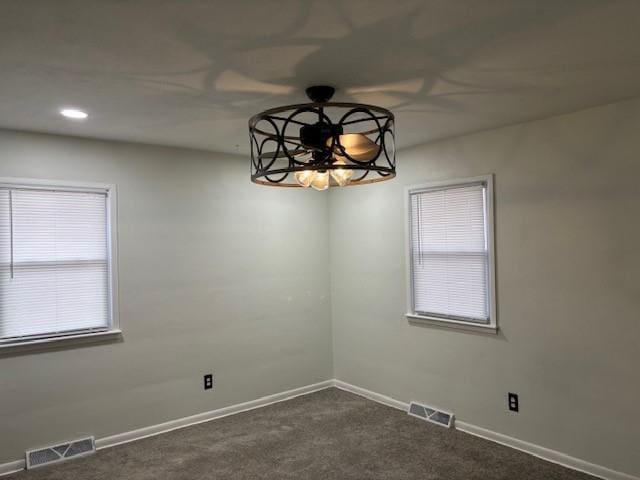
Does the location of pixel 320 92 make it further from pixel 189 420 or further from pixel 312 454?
pixel 189 420

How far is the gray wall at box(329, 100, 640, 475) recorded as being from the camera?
10.0 ft

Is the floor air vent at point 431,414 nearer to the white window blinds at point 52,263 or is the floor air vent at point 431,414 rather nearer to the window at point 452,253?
the window at point 452,253

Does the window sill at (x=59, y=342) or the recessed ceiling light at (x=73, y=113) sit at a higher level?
the recessed ceiling light at (x=73, y=113)

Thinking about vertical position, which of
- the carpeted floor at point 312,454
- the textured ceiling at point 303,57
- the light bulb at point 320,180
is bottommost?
the carpeted floor at point 312,454

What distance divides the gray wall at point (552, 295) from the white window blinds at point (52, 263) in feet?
8.39

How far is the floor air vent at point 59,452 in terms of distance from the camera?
134 inches

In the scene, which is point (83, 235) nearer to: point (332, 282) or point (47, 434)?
point (47, 434)

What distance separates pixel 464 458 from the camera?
3.44 m

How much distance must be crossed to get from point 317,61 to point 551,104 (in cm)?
169

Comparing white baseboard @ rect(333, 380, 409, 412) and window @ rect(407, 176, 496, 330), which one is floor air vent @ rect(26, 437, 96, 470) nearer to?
white baseboard @ rect(333, 380, 409, 412)

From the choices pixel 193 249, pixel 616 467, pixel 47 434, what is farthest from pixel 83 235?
pixel 616 467

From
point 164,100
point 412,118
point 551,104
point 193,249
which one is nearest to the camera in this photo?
point 164,100

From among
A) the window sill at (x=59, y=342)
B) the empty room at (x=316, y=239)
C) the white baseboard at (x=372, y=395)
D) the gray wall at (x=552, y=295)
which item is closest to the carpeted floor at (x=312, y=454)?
the empty room at (x=316, y=239)

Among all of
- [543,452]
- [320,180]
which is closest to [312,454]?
[543,452]
